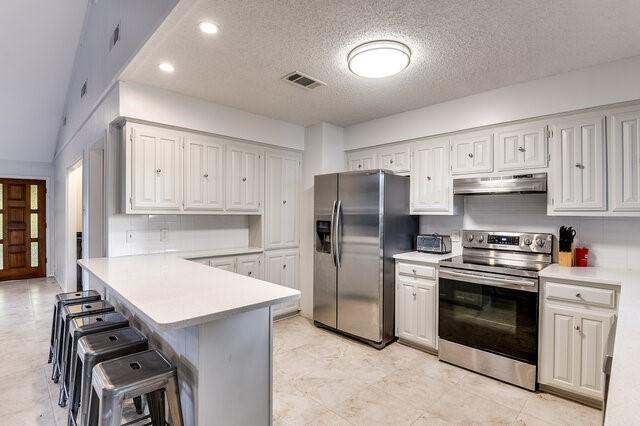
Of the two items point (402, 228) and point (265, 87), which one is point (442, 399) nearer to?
point (402, 228)

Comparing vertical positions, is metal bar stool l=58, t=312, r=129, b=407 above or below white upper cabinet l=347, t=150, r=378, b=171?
below

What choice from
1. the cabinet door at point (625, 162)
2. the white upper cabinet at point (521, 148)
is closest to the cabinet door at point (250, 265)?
the white upper cabinet at point (521, 148)

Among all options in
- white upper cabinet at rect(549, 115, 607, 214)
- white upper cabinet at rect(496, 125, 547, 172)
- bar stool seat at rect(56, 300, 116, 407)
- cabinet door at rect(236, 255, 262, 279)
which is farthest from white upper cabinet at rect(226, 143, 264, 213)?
white upper cabinet at rect(549, 115, 607, 214)

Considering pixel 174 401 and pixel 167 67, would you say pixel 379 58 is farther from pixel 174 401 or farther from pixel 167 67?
pixel 174 401

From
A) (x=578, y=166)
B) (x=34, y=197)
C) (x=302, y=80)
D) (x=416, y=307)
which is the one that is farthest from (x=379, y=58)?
(x=34, y=197)

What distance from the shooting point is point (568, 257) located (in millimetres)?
2738

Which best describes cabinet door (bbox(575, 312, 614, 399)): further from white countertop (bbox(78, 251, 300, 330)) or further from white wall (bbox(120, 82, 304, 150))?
white wall (bbox(120, 82, 304, 150))

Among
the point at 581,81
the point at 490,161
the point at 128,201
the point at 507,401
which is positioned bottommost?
the point at 507,401

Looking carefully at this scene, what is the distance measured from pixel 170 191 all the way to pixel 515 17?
10.2 feet

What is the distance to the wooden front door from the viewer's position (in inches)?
Result: 252

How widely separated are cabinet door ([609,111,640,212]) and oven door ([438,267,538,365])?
0.88m

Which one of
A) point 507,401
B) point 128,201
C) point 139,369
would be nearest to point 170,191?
point 128,201

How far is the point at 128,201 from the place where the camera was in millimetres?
2963

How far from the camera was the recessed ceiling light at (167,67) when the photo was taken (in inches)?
102
